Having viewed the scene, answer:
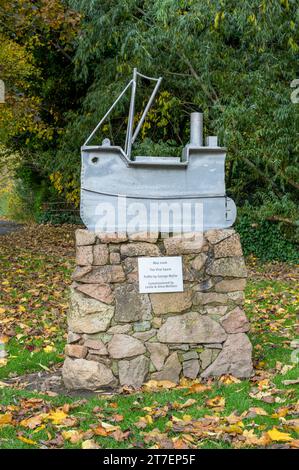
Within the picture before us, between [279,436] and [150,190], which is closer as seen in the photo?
[279,436]

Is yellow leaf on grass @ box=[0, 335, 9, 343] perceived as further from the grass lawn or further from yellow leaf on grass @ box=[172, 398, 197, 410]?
yellow leaf on grass @ box=[172, 398, 197, 410]

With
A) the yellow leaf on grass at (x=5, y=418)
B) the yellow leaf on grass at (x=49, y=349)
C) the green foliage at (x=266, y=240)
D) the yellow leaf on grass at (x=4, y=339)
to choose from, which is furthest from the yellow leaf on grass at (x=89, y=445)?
the green foliage at (x=266, y=240)

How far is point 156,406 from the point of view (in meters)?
4.73

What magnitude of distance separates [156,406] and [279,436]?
43.2 inches

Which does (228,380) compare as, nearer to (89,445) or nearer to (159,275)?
(159,275)

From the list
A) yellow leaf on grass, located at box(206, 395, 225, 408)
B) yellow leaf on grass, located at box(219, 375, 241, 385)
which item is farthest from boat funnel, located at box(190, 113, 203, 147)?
yellow leaf on grass, located at box(206, 395, 225, 408)

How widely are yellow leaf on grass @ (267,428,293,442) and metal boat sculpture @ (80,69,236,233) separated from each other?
2.05 metres

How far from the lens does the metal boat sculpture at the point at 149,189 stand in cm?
538

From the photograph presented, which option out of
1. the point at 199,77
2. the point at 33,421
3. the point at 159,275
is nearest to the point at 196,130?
the point at 159,275

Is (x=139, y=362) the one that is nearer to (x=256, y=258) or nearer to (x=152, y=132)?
(x=256, y=258)

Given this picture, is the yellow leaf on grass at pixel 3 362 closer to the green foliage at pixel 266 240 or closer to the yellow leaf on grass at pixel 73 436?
the yellow leaf on grass at pixel 73 436

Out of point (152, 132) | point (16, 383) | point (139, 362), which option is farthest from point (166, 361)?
point (152, 132)

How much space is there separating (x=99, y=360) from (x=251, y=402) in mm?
1365

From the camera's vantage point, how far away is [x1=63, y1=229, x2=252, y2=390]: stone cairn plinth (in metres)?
5.32
